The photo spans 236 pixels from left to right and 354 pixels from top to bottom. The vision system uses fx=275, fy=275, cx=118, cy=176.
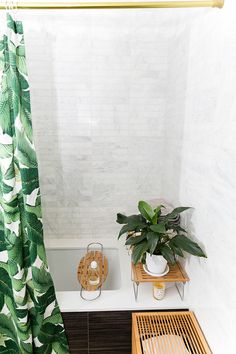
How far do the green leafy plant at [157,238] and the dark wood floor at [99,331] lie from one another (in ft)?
1.11

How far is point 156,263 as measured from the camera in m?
1.42

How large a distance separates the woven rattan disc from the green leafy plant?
1.22 feet

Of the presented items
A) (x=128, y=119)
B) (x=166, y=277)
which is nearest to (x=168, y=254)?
(x=166, y=277)

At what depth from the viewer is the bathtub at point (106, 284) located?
1.44m

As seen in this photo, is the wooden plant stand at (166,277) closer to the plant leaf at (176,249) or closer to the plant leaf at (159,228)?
the plant leaf at (176,249)

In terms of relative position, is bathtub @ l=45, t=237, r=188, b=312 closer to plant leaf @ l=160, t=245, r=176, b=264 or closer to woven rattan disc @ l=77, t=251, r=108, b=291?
woven rattan disc @ l=77, t=251, r=108, b=291

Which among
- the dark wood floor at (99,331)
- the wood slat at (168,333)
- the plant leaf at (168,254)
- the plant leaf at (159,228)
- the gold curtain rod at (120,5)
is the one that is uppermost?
the gold curtain rod at (120,5)

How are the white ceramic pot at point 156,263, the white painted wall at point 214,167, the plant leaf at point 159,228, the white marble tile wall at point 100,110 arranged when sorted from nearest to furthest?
1. the white painted wall at point 214,167
2. the plant leaf at point 159,228
3. the white ceramic pot at point 156,263
4. the white marble tile wall at point 100,110

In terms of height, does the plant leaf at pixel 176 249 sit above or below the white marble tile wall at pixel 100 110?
below

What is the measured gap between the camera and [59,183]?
80.2 inches

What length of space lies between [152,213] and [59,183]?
2.89ft

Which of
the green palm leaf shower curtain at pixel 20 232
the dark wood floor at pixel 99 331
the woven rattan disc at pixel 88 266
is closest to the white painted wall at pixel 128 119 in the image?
the woven rattan disc at pixel 88 266

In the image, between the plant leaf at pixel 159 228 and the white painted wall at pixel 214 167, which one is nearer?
the white painted wall at pixel 214 167

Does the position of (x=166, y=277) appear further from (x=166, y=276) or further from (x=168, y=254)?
(x=168, y=254)
